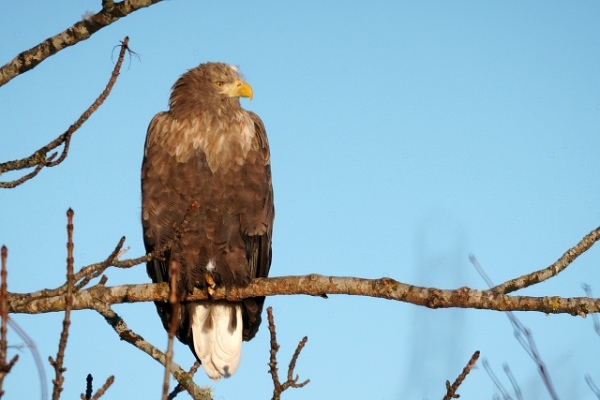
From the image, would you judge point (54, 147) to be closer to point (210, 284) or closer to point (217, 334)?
point (210, 284)

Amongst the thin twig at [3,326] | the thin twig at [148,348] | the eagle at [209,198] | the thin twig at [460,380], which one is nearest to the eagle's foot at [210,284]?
the eagle at [209,198]

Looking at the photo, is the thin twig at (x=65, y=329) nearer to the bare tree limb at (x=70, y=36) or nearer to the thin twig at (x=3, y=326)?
the thin twig at (x=3, y=326)

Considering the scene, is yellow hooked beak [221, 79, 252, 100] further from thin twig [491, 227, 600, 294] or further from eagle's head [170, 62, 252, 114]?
thin twig [491, 227, 600, 294]

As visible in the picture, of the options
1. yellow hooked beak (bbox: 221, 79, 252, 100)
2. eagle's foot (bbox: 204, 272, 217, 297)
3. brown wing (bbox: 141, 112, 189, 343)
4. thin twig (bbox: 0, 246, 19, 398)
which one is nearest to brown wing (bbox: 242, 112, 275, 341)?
yellow hooked beak (bbox: 221, 79, 252, 100)

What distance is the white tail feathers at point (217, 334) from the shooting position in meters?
6.14

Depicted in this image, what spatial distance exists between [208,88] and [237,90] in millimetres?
211

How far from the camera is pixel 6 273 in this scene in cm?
214

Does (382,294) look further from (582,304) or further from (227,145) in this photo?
(227,145)

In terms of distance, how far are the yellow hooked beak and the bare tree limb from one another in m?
2.64

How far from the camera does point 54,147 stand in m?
3.57

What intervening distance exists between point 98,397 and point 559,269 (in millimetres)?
2191

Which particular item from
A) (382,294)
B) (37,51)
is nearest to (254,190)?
(382,294)

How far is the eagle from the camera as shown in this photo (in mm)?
5531

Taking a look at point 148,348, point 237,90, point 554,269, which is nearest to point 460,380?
point 554,269
